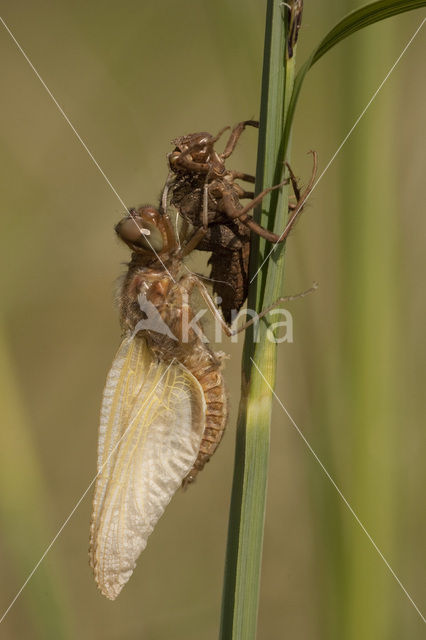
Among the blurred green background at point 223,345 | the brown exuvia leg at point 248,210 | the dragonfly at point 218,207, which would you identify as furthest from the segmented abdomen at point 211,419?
the brown exuvia leg at point 248,210

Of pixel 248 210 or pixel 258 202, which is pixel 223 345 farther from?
pixel 258 202

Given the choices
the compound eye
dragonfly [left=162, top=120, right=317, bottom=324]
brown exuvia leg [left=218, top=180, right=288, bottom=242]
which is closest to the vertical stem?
brown exuvia leg [left=218, top=180, right=288, bottom=242]

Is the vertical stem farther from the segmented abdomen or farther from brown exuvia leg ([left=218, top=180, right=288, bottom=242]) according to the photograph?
the segmented abdomen

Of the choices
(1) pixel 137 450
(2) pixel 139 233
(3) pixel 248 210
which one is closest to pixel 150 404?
(1) pixel 137 450

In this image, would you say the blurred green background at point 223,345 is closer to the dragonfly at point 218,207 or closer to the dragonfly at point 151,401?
the dragonfly at point 218,207

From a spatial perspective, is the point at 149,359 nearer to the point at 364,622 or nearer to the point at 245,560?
the point at 245,560

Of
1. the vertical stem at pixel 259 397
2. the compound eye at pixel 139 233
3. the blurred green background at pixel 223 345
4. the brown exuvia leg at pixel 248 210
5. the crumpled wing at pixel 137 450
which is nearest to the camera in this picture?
the vertical stem at pixel 259 397

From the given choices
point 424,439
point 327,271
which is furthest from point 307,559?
point 327,271
